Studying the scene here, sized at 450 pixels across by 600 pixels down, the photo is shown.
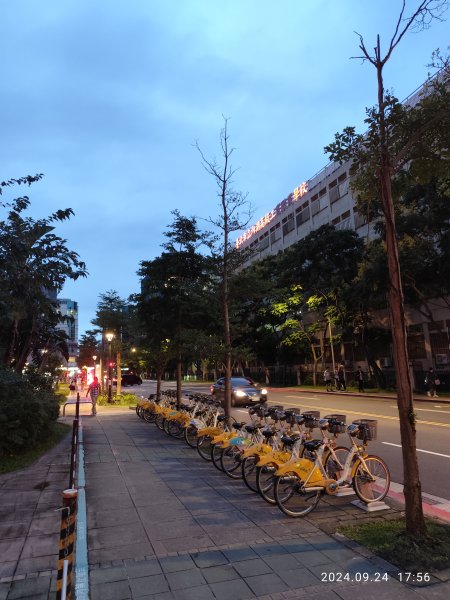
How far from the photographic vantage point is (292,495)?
6.33 meters

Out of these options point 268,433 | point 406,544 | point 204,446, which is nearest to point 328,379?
point 204,446

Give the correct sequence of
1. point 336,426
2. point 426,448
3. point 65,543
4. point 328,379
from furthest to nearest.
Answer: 1. point 328,379
2. point 426,448
3. point 336,426
4. point 65,543

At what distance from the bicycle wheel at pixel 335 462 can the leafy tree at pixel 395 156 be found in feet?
5.77

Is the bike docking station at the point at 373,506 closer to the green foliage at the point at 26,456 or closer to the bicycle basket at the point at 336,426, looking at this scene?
the bicycle basket at the point at 336,426

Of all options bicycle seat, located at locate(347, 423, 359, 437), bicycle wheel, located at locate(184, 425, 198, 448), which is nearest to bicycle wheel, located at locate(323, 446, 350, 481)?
bicycle seat, located at locate(347, 423, 359, 437)

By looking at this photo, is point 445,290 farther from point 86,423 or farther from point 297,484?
point 297,484

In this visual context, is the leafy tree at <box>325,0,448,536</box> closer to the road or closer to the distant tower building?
the road

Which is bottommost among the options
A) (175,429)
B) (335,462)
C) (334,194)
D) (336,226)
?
(175,429)

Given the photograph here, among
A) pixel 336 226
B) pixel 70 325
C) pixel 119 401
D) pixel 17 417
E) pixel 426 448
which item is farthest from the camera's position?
pixel 336 226

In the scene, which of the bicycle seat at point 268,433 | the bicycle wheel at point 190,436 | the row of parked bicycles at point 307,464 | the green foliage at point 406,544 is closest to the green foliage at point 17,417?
the bicycle wheel at point 190,436

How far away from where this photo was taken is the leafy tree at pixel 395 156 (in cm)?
491

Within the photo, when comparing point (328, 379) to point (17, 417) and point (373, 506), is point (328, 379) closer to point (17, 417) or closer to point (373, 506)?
point (17, 417)

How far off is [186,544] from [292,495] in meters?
1.85

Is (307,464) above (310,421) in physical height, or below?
below
